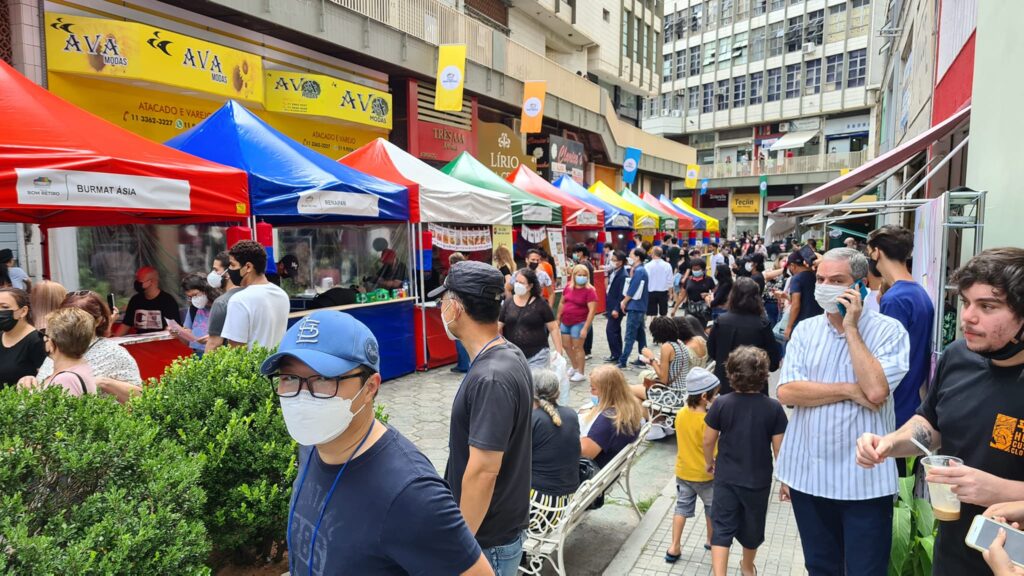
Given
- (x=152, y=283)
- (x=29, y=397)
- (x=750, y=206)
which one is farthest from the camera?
(x=750, y=206)

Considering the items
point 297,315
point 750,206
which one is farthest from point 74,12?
point 750,206

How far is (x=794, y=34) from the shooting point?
46.8 m

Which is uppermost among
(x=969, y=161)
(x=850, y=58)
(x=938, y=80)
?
(x=850, y=58)

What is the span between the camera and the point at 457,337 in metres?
2.73

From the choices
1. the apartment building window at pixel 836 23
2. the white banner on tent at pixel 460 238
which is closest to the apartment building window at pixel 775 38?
the apartment building window at pixel 836 23

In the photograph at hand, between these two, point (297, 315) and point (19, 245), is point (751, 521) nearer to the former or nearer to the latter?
point (297, 315)

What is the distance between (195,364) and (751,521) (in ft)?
10.7

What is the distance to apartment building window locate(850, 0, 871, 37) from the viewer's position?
1658 inches

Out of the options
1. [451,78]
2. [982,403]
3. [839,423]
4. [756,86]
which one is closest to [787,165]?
[756,86]

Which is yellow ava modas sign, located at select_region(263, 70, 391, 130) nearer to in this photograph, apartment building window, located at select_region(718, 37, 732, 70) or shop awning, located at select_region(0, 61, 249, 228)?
shop awning, located at select_region(0, 61, 249, 228)

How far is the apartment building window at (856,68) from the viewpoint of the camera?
4256 cm

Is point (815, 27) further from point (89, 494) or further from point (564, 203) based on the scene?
point (89, 494)

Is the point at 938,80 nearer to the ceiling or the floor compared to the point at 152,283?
nearer to the ceiling

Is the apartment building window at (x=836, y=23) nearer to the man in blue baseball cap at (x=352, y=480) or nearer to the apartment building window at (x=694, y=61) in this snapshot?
the apartment building window at (x=694, y=61)
